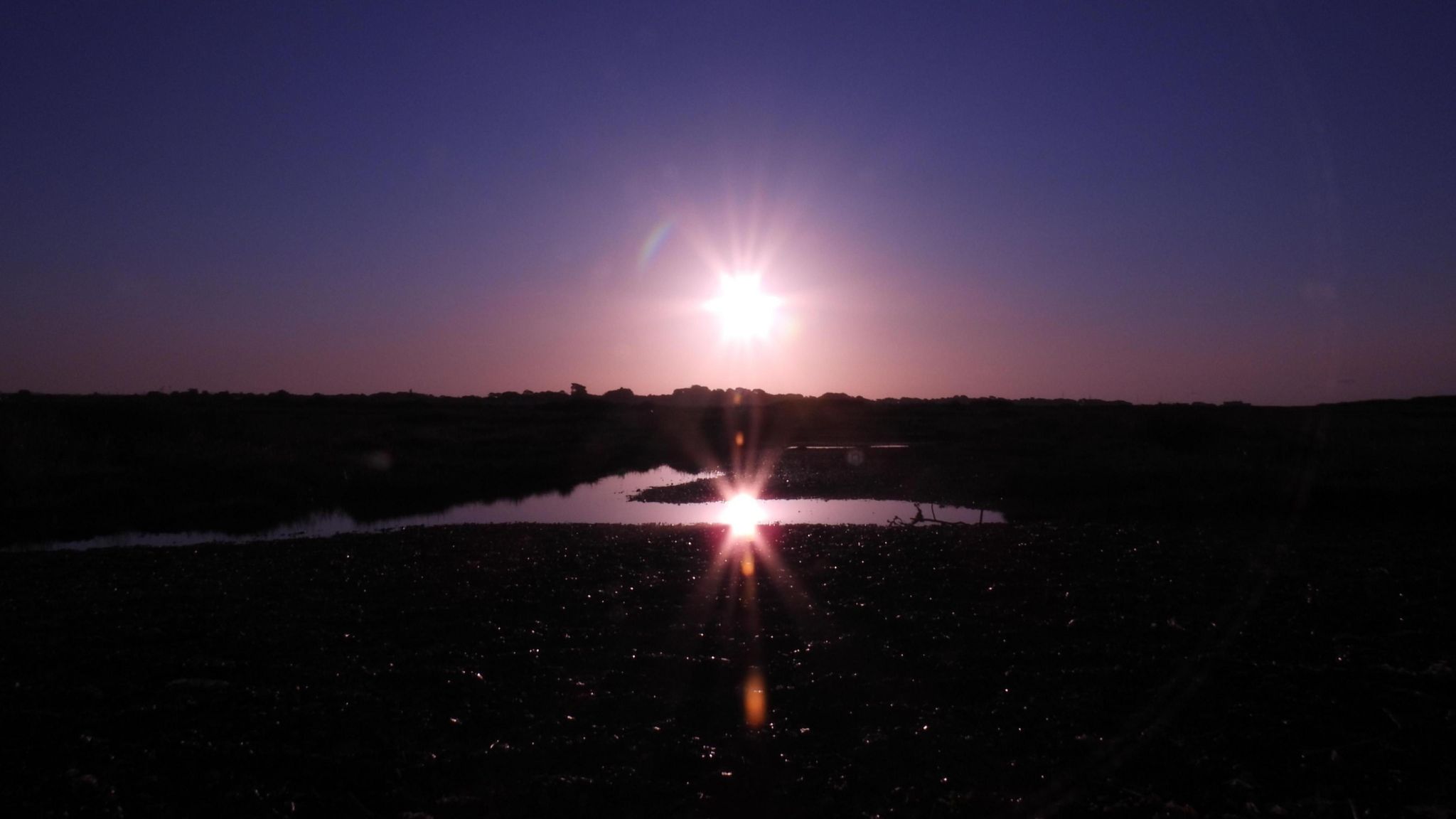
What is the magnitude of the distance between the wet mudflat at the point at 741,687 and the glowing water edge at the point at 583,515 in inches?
284

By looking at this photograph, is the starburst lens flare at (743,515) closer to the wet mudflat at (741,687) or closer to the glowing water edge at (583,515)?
the glowing water edge at (583,515)

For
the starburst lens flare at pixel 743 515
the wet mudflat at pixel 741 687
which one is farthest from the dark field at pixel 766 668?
the starburst lens flare at pixel 743 515

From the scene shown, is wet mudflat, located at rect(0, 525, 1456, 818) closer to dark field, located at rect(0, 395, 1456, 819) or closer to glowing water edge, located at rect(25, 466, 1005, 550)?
dark field, located at rect(0, 395, 1456, 819)

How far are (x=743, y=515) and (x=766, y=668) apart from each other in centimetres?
1465

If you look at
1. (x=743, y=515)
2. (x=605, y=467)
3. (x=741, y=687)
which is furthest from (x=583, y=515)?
(x=741, y=687)

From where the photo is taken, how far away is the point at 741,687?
8883 mm

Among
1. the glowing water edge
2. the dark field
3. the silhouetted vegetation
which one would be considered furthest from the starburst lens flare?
the silhouetted vegetation

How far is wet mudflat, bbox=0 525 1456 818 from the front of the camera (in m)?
6.53

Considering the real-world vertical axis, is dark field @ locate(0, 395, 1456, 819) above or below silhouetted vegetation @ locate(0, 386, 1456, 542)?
below

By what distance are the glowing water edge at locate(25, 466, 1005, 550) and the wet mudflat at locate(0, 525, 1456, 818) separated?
23.7 feet

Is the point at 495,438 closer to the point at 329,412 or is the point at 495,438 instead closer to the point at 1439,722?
the point at 329,412

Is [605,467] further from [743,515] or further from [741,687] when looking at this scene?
[741,687]

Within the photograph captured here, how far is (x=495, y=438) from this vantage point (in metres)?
49.2

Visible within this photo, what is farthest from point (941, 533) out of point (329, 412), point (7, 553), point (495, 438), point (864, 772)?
point (329, 412)
